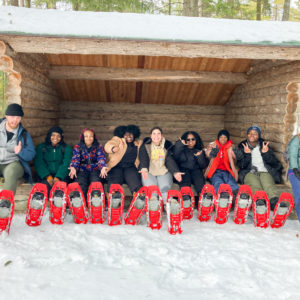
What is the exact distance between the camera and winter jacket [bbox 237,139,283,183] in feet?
17.7

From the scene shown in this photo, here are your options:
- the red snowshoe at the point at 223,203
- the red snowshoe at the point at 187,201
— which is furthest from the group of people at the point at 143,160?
the red snowshoe at the point at 223,203

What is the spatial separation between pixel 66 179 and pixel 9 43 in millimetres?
2356

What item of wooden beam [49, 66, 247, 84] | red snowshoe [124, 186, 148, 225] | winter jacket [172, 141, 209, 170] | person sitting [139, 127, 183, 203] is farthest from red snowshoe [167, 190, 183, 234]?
wooden beam [49, 66, 247, 84]

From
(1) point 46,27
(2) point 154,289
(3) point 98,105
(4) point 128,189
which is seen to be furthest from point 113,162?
(3) point 98,105

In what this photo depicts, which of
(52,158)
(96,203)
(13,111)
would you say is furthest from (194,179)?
(13,111)

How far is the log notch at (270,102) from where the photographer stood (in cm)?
553

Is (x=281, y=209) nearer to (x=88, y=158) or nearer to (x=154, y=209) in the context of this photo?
(x=154, y=209)

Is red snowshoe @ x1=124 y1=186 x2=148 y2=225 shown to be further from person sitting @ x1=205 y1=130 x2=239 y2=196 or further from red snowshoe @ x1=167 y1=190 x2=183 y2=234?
person sitting @ x1=205 y1=130 x2=239 y2=196

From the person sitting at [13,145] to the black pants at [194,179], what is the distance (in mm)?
2555

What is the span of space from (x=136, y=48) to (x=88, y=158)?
6.43ft

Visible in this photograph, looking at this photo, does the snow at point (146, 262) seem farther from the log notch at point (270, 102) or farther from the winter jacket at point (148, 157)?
the log notch at point (270, 102)

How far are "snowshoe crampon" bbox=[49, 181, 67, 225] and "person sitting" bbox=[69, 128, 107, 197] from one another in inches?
19.6

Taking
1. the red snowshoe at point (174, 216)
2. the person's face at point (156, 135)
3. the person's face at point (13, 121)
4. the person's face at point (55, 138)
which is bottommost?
the red snowshoe at point (174, 216)

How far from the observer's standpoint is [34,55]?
6.16 meters
